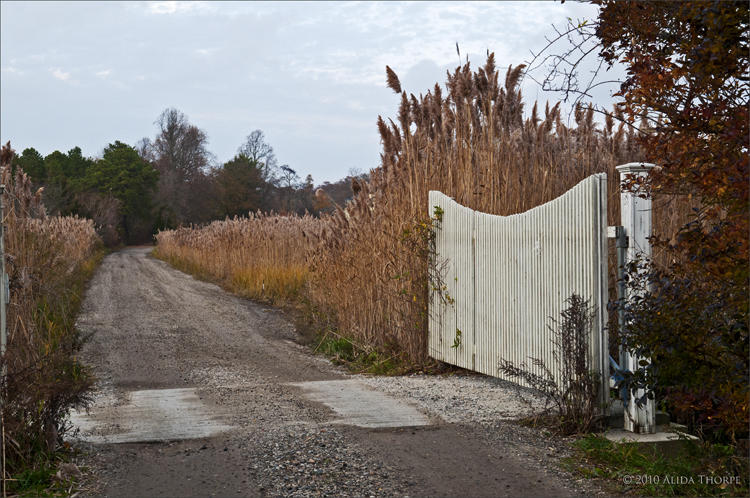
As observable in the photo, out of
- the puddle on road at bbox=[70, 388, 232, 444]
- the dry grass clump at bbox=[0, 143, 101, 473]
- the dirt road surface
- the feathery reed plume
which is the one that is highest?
the feathery reed plume

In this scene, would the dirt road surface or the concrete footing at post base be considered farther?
the concrete footing at post base

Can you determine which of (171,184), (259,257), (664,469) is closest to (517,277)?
(664,469)

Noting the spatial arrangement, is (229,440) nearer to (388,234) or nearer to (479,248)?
(479,248)

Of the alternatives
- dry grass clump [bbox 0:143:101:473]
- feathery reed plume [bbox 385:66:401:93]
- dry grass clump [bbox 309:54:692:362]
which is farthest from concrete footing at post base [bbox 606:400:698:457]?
feathery reed plume [bbox 385:66:401:93]

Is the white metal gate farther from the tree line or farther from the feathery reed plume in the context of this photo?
the tree line

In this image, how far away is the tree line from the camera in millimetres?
44125

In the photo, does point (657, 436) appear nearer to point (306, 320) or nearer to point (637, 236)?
point (637, 236)

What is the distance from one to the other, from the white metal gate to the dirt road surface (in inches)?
36.9

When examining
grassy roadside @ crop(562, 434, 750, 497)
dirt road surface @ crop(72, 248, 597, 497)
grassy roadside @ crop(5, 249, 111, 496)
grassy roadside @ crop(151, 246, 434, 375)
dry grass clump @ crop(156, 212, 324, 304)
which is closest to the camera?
grassy roadside @ crop(562, 434, 750, 497)

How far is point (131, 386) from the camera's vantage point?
21.4 feet

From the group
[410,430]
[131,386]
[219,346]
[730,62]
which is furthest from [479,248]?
[219,346]

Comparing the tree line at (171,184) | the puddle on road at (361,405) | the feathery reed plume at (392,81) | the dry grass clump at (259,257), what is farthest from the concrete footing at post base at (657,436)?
the tree line at (171,184)

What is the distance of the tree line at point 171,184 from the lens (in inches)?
1737

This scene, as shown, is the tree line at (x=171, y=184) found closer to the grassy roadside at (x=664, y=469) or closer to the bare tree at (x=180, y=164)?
the bare tree at (x=180, y=164)
